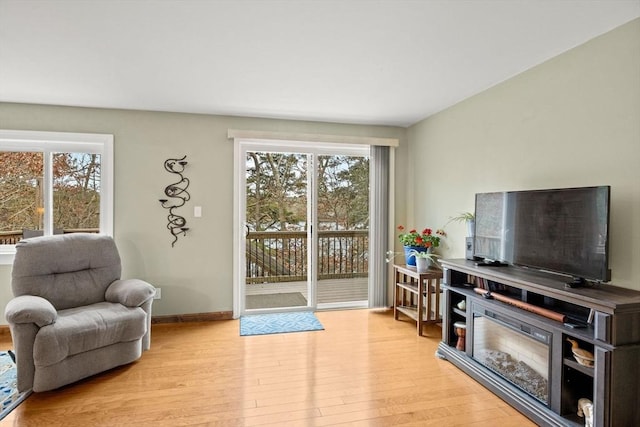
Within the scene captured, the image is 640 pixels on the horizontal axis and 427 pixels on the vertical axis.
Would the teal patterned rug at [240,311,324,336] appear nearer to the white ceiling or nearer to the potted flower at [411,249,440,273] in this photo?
the potted flower at [411,249,440,273]

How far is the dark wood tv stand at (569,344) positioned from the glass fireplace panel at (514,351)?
0.03 meters

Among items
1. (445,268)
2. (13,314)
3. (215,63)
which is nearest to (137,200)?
(13,314)

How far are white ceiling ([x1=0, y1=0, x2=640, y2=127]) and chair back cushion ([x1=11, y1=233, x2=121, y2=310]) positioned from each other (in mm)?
1403

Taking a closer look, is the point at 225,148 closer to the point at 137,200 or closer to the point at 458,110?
the point at 137,200

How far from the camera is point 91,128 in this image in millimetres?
3834

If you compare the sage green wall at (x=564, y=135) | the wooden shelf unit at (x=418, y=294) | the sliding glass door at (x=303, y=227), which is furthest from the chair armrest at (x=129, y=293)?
the sage green wall at (x=564, y=135)

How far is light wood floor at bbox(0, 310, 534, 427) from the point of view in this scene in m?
2.23

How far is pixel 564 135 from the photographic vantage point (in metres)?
2.51

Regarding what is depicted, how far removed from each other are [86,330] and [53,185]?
1.99m

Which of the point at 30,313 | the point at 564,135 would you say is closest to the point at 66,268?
the point at 30,313

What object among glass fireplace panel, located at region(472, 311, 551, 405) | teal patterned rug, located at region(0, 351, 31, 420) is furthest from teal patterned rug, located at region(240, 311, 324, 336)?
teal patterned rug, located at region(0, 351, 31, 420)

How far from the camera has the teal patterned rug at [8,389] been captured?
2.33 metres

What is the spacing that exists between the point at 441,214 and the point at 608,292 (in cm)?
204

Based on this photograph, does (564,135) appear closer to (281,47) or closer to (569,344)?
(569,344)
